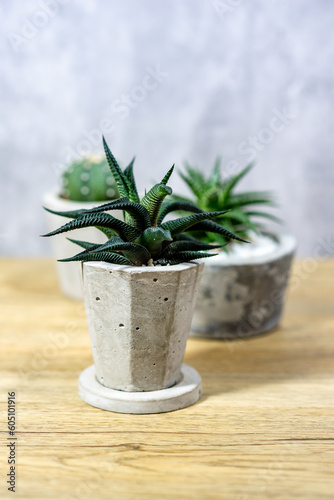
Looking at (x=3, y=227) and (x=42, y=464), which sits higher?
(x=42, y=464)

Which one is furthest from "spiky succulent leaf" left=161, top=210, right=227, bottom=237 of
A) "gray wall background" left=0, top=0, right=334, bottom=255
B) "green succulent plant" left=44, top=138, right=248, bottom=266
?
"gray wall background" left=0, top=0, right=334, bottom=255

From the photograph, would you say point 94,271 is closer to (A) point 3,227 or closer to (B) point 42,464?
(B) point 42,464

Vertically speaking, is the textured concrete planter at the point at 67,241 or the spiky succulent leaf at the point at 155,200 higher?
the spiky succulent leaf at the point at 155,200

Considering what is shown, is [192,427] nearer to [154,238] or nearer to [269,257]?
[154,238]

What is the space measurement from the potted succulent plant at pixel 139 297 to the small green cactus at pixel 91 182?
581mm

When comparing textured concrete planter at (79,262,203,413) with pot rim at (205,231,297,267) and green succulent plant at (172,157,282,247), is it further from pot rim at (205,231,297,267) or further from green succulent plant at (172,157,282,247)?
green succulent plant at (172,157,282,247)

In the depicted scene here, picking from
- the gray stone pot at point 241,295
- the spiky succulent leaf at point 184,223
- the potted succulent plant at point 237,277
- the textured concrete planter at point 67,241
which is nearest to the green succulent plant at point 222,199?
the potted succulent plant at point 237,277

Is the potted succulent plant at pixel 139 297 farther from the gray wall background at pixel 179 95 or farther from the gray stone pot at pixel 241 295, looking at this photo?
the gray wall background at pixel 179 95

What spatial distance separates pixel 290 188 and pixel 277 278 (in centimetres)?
97

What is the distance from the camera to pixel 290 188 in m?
2.21

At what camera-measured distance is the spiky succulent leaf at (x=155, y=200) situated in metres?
0.90

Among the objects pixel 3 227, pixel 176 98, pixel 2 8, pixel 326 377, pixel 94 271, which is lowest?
pixel 3 227

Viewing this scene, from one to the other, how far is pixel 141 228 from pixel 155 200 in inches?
2.1

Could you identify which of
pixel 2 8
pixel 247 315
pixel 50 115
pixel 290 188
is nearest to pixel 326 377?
pixel 247 315
